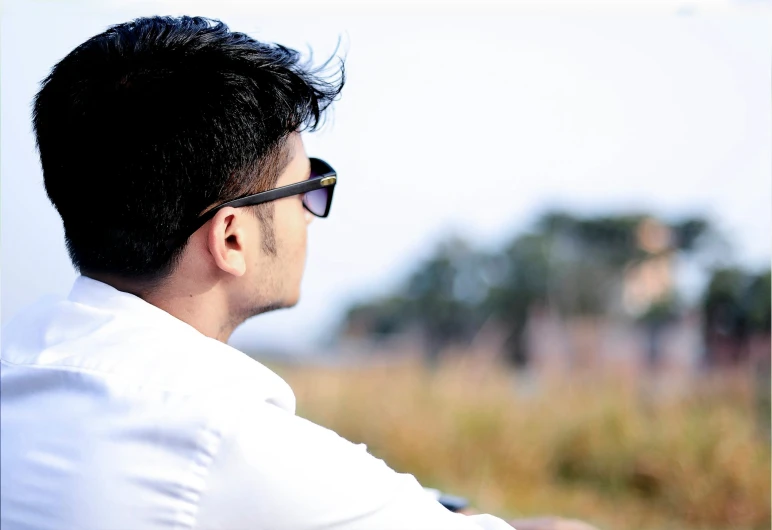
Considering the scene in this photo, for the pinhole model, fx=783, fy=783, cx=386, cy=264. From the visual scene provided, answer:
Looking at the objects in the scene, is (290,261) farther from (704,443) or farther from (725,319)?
(725,319)

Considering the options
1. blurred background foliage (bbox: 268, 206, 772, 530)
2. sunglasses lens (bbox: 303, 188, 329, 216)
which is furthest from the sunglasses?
blurred background foliage (bbox: 268, 206, 772, 530)

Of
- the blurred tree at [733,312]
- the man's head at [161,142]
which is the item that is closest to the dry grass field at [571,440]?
the blurred tree at [733,312]

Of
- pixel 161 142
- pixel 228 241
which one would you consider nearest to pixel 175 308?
pixel 228 241

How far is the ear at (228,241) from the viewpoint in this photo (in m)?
1.39

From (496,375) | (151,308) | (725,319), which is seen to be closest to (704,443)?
(496,375)

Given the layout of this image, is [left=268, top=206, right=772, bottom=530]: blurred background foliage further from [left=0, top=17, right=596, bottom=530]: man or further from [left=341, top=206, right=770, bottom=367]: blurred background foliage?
[left=0, top=17, right=596, bottom=530]: man

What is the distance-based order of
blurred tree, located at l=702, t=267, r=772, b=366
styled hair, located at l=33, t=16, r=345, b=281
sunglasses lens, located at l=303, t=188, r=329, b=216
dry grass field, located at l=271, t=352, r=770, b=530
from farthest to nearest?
blurred tree, located at l=702, t=267, r=772, b=366, dry grass field, located at l=271, t=352, r=770, b=530, sunglasses lens, located at l=303, t=188, r=329, b=216, styled hair, located at l=33, t=16, r=345, b=281

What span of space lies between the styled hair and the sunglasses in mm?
14

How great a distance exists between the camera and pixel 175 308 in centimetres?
141

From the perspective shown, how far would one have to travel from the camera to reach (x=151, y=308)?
4.03 feet

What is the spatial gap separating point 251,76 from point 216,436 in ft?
2.21

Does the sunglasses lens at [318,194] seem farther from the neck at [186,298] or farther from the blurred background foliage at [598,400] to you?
the blurred background foliage at [598,400]

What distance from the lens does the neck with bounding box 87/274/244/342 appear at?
139 cm

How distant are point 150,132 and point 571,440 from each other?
5327 millimetres
